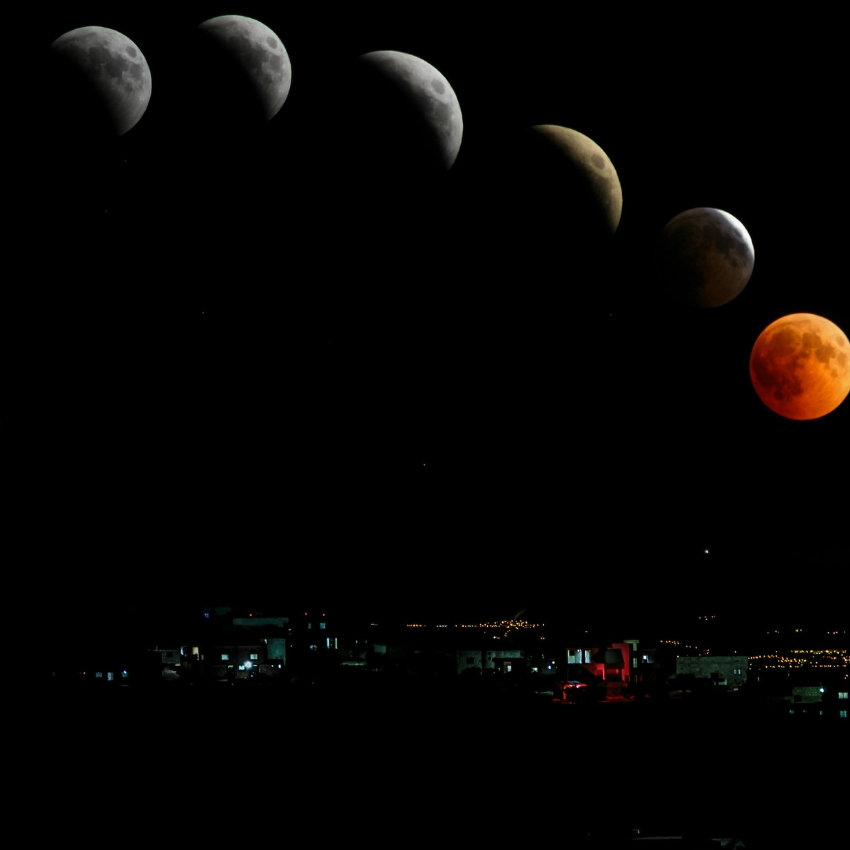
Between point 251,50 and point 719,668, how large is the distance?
2875 cm

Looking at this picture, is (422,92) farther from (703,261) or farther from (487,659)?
(487,659)

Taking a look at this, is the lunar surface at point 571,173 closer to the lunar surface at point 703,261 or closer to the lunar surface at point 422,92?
the lunar surface at point 422,92

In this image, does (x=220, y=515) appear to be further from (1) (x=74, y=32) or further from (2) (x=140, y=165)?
(1) (x=74, y=32)

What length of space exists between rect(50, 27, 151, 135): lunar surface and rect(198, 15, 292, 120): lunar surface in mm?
854

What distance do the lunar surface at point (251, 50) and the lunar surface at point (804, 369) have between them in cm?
653

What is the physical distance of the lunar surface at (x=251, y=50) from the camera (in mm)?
9953

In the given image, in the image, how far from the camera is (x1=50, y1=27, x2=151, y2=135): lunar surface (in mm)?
9906

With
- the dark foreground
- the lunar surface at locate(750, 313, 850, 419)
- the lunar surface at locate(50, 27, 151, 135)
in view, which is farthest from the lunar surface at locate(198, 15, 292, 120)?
the dark foreground

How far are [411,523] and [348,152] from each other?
34.4 metres

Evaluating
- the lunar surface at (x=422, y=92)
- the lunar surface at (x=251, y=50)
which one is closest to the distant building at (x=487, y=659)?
the lunar surface at (x=422, y=92)

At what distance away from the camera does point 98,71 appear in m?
9.91

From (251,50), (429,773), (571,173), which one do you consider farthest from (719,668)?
(251,50)

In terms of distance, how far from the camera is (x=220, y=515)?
40.2m

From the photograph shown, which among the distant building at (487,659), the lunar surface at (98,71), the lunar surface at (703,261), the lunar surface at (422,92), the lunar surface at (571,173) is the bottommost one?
the distant building at (487,659)
